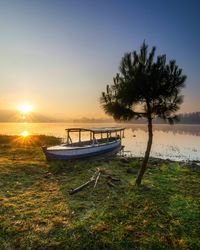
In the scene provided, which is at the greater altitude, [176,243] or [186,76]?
[186,76]

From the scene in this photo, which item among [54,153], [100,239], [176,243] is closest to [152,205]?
[176,243]

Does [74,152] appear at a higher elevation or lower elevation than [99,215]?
higher

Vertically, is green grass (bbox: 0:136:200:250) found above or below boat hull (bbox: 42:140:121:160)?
below

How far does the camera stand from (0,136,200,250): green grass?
24.6 feet

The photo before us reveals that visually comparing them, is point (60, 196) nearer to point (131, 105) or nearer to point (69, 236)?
point (69, 236)

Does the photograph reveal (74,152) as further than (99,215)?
Yes

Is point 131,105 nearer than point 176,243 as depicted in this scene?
No

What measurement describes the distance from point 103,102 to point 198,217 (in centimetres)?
869

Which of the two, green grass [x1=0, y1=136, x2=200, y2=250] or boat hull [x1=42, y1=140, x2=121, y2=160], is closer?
green grass [x1=0, y1=136, x2=200, y2=250]

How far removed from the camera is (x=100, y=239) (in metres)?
7.53

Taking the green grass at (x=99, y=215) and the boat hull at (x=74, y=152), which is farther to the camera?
the boat hull at (x=74, y=152)

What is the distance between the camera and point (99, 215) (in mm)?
9344

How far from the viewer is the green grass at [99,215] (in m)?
7.48

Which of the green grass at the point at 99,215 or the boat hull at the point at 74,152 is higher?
the boat hull at the point at 74,152
